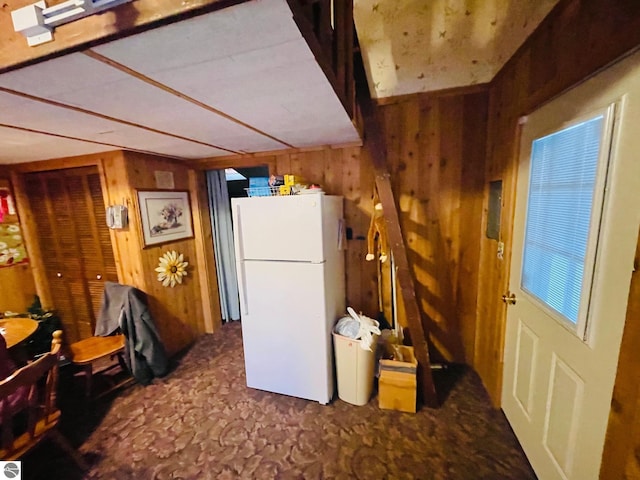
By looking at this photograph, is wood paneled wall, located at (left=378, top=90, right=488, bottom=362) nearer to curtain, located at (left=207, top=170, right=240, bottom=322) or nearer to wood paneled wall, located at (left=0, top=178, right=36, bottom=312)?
curtain, located at (left=207, top=170, right=240, bottom=322)

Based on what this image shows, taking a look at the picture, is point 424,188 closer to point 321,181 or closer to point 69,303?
point 321,181

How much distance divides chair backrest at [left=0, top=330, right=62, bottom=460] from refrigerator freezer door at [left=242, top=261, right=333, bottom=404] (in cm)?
115

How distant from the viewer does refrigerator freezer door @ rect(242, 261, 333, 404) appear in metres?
1.97

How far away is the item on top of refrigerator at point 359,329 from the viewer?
196cm

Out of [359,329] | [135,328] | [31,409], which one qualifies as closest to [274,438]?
[359,329]

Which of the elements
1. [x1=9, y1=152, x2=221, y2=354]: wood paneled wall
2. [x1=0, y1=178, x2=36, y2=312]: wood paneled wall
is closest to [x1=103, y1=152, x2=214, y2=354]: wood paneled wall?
[x1=9, y1=152, x2=221, y2=354]: wood paneled wall

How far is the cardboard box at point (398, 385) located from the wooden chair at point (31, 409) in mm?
1984

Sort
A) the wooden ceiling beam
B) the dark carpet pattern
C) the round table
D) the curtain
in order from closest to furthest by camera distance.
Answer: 1. the wooden ceiling beam
2. the dark carpet pattern
3. the round table
4. the curtain

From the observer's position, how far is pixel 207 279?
3178 mm

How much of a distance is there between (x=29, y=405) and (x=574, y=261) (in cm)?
279

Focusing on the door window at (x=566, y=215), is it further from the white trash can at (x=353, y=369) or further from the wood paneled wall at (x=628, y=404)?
the white trash can at (x=353, y=369)

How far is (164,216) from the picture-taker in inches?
106

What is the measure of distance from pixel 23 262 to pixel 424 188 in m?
4.19

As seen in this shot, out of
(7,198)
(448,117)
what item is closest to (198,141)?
(448,117)
